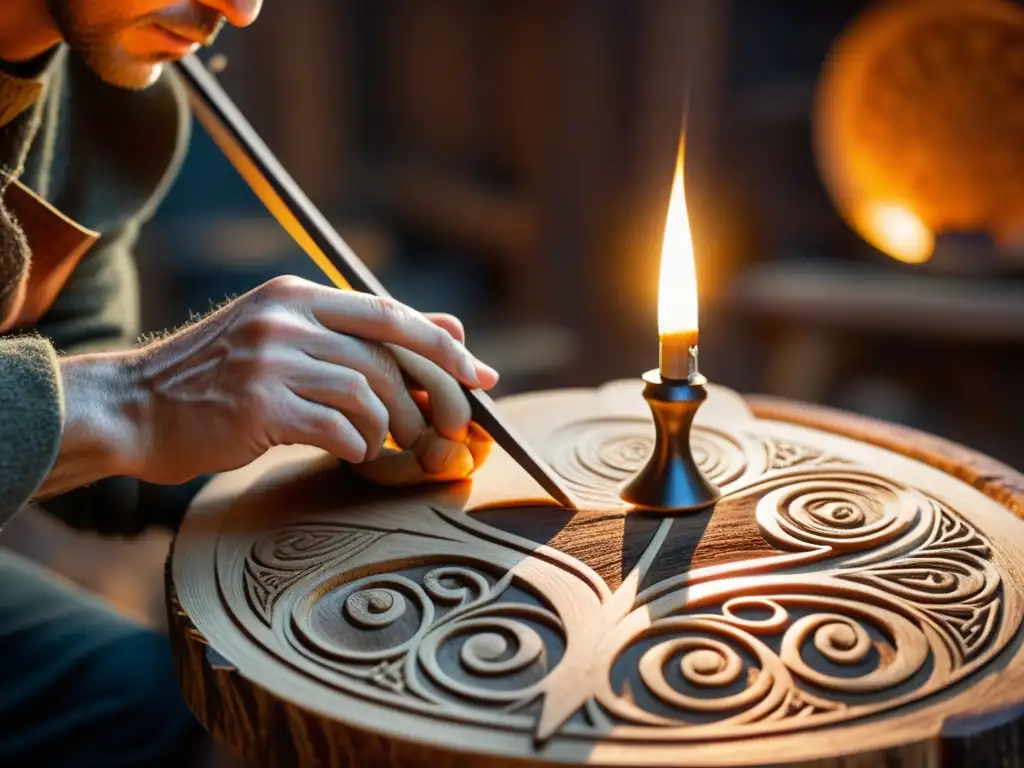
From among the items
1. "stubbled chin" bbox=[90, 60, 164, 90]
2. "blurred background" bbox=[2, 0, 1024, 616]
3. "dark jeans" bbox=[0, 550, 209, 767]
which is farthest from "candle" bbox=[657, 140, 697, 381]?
"blurred background" bbox=[2, 0, 1024, 616]

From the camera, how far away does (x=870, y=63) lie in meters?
3.04

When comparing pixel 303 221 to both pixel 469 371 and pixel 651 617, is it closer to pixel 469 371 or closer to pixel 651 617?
pixel 469 371

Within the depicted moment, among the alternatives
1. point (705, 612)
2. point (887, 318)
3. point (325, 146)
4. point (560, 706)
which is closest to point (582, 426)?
point (705, 612)

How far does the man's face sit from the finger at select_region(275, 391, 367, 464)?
1.69 ft

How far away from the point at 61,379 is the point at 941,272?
2.65 metres

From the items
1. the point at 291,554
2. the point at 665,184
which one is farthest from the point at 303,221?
the point at 665,184

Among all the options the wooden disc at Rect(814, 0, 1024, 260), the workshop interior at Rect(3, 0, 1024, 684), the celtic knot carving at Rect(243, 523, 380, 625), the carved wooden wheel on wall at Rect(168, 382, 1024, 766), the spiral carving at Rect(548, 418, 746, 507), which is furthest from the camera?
the workshop interior at Rect(3, 0, 1024, 684)

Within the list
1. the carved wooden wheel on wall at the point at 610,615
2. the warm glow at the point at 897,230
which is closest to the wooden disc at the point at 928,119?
the warm glow at the point at 897,230

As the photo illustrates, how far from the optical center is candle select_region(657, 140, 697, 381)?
1209mm

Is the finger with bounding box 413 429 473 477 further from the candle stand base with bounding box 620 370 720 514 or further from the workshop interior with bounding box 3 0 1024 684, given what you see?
the workshop interior with bounding box 3 0 1024 684

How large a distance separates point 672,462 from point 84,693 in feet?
2.86

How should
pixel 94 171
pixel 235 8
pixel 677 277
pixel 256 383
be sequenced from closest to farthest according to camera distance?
pixel 256 383, pixel 677 277, pixel 235 8, pixel 94 171

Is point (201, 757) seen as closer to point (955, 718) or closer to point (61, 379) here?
point (61, 379)

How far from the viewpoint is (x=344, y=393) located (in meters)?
1.15
